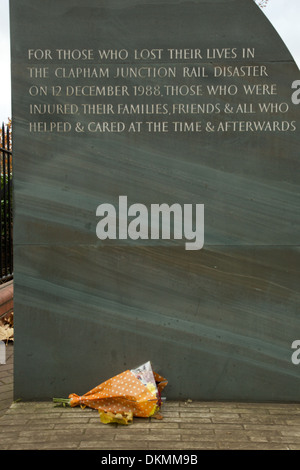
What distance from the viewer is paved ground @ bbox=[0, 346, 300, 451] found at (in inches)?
125

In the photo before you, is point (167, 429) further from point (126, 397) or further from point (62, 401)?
point (62, 401)

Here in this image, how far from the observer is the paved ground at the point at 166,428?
3184mm

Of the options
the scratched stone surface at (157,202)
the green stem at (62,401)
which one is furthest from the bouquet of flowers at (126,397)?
the scratched stone surface at (157,202)

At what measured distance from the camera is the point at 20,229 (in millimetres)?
4016

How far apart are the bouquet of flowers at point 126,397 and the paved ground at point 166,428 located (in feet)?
0.20

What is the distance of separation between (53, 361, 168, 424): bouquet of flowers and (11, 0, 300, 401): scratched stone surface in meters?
0.13

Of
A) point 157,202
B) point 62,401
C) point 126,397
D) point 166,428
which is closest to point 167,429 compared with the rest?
point 166,428

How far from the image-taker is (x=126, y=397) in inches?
143

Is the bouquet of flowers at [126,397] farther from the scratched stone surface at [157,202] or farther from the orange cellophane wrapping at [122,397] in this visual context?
the scratched stone surface at [157,202]

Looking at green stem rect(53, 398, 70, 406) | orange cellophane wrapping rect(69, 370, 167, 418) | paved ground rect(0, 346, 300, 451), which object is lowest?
paved ground rect(0, 346, 300, 451)

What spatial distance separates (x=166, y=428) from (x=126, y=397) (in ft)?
1.23

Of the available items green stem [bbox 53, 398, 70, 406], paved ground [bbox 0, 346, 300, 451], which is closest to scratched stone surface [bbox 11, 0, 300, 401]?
green stem [bbox 53, 398, 70, 406]

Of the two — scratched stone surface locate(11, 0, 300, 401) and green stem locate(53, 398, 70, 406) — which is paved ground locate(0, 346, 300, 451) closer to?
green stem locate(53, 398, 70, 406)

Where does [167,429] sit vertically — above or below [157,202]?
below
